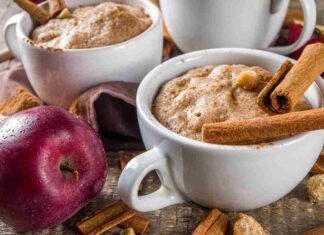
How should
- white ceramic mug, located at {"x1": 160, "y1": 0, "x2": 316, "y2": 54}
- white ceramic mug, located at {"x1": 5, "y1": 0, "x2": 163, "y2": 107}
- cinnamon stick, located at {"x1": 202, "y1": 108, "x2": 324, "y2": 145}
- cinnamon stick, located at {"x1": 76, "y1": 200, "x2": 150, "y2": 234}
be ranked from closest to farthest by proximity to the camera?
cinnamon stick, located at {"x1": 202, "y1": 108, "x2": 324, "y2": 145}, cinnamon stick, located at {"x1": 76, "y1": 200, "x2": 150, "y2": 234}, white ceramic mug, located at {"x1": 5, "y1": 0, "x2": 163, "y2": 107}, white ceramic mug, located at {"x1": 160, "y1": 0, "x2": 316, "y2": 54}

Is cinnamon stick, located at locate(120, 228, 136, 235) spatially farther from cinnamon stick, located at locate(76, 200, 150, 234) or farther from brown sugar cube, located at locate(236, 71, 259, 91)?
brown sugar cube, located at locate(236, 71, 259, 91)

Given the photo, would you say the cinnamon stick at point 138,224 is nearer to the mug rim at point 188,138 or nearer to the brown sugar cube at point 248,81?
the mug rim at point 188,138

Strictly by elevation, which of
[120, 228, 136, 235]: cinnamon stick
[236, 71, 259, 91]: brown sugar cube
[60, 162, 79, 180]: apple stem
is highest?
[236, 71, 259, 91]: brown sugar cube

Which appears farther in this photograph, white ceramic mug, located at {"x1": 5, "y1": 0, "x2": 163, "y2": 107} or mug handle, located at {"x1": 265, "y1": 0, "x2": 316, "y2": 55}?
mug handle, located at {"x1": 265, "y1": 0, "x2": 316, "y2": 55}

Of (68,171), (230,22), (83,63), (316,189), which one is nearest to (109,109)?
(83,63)

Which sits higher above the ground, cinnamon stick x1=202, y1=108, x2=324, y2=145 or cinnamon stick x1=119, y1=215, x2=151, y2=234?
cinnamon stick x1=202, y1=108, x2=324, y2=145

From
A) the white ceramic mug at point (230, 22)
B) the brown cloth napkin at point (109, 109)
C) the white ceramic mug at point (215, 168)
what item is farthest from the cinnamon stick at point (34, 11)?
the white ceramic mug at point (215, 168)

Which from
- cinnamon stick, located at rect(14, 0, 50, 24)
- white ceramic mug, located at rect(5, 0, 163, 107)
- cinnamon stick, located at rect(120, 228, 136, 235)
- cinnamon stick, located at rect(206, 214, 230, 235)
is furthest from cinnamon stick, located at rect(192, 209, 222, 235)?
cinnamon stick, located at rect(14, 0, 50, 24)

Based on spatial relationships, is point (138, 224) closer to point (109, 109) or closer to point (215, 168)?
point (215, 168)
